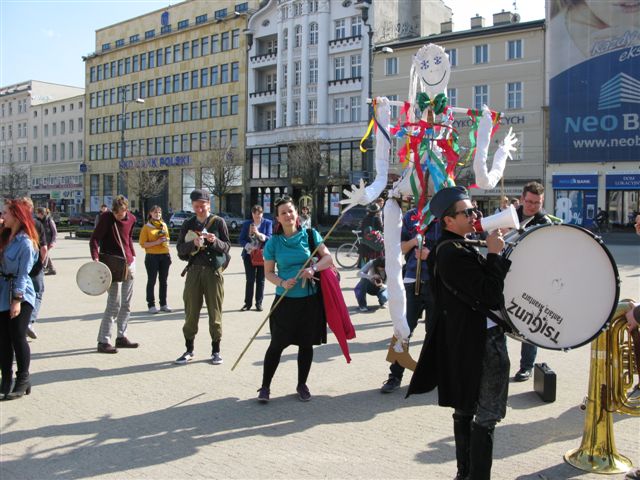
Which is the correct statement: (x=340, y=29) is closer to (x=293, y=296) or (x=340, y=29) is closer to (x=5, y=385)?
(x=293, y=296)

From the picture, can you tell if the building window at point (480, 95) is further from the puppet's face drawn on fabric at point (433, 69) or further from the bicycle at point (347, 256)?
the puppet's face drawn on fabric at point (433, 69)

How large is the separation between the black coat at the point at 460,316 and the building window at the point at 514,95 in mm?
37839

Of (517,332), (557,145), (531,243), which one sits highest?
(557,145)

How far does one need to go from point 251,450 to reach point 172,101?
56.3 m

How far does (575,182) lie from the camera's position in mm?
36938

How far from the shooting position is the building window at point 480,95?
39.7m

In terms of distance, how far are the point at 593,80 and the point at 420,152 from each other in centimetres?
3511

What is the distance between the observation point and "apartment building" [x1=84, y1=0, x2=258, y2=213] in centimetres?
5231

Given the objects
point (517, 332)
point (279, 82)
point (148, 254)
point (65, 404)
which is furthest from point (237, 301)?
point (279, 82)

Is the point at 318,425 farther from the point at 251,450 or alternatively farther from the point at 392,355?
the point at 392,355

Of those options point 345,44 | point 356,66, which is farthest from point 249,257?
point 345,44

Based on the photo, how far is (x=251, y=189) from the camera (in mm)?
51625

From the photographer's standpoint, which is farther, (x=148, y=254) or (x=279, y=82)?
(x=279, y=82)

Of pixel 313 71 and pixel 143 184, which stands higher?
pixel 313 71
